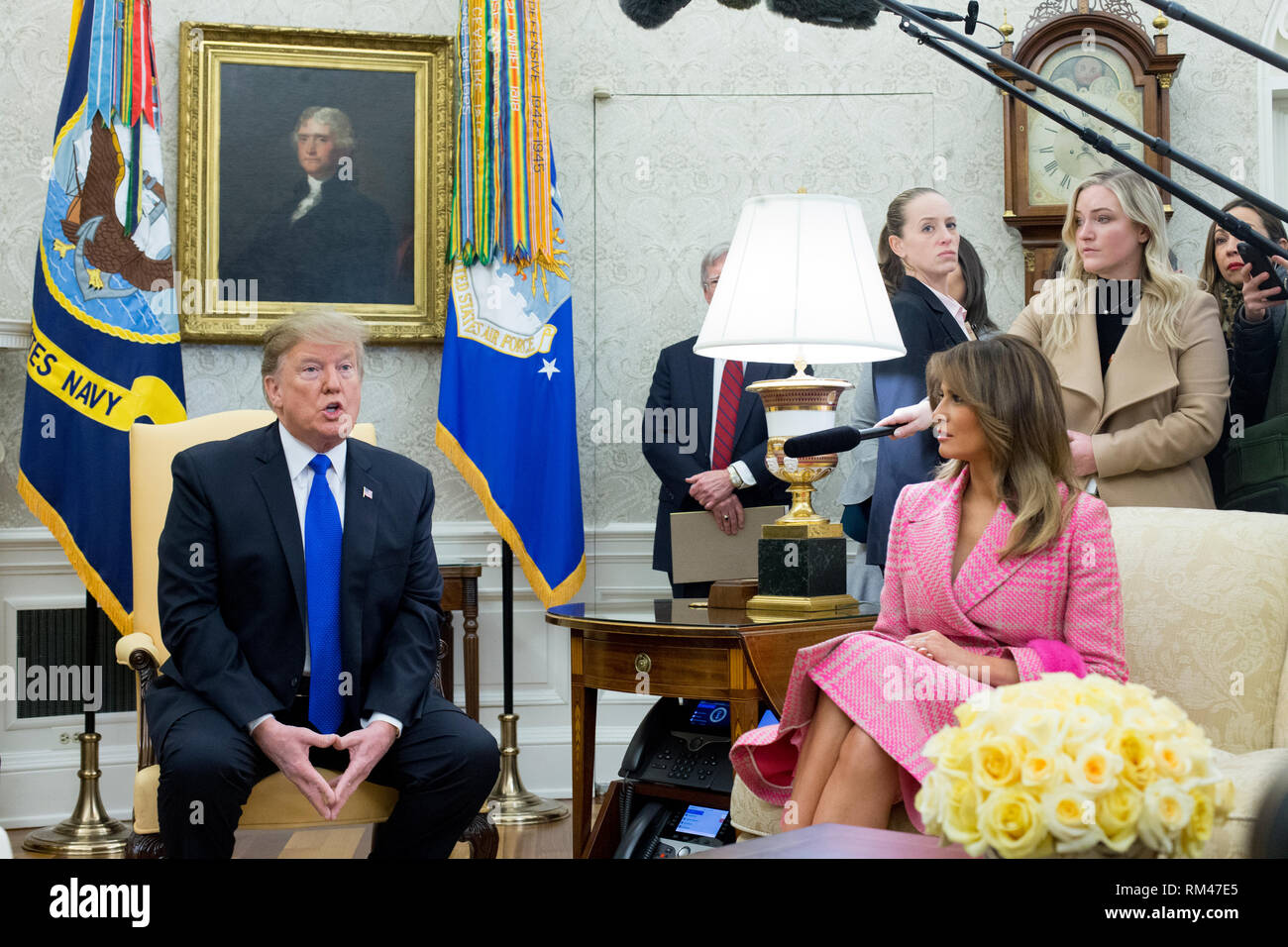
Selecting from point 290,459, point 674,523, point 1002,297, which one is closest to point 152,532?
point 290,459

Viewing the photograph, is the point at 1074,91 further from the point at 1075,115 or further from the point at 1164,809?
the point at 1164,809

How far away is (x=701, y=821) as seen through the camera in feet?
8.34

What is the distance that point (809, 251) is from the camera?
256 centimetres

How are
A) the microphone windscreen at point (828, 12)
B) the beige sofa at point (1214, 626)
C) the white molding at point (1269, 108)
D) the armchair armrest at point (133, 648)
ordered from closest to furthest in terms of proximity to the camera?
the beige sofa at point (1214, 626), the armchair armrest at point (133, 648), the white molding at point (1269, 108), the microphone windscreen at point (828, 12)

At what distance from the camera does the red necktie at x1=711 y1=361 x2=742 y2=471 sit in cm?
362

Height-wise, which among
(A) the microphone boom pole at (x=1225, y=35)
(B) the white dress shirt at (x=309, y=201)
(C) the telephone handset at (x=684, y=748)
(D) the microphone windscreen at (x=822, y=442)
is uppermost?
(B) the white dress shirt at (x=309, y=201)

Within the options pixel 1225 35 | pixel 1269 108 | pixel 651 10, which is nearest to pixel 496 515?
pixel 651 10

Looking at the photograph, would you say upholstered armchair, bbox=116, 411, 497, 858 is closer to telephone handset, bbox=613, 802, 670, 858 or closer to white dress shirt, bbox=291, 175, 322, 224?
telephone handset, bbox=613, 802, 670, 858

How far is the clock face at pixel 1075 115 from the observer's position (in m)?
4.02

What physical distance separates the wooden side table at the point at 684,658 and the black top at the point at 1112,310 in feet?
2.83

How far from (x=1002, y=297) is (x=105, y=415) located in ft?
9.58

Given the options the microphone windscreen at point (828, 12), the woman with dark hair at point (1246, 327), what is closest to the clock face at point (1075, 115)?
the microphone windscreen at point (828, 12)

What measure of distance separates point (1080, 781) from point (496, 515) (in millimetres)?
2779

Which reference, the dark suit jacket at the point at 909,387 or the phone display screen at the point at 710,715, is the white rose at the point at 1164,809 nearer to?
the phone display screen at the point at 710,715
